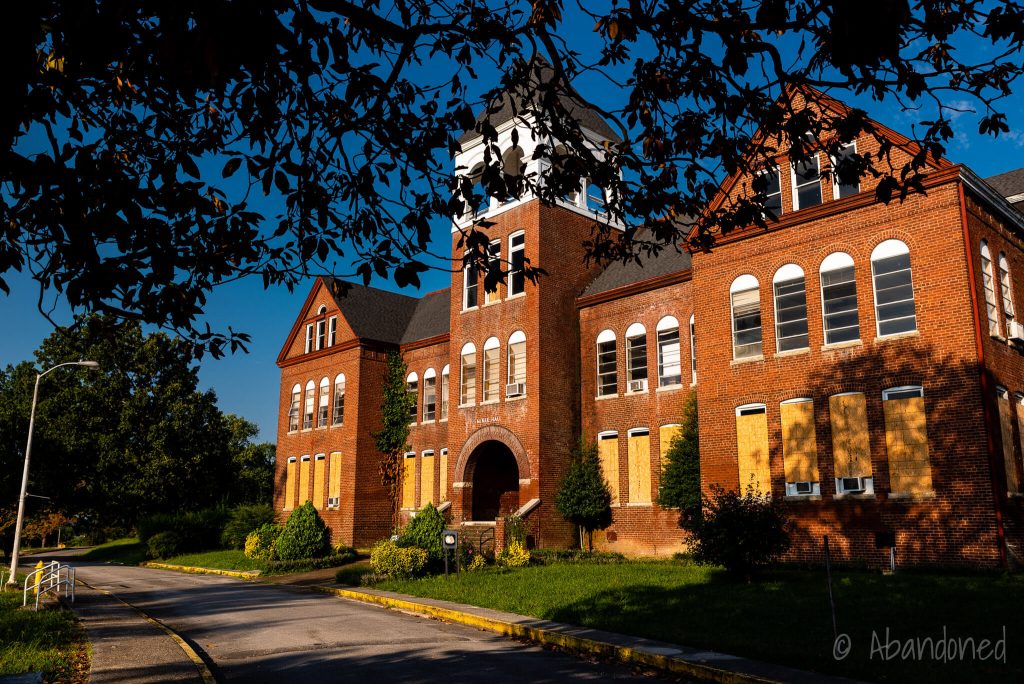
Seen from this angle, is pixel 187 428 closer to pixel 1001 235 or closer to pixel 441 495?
pixel 441 495

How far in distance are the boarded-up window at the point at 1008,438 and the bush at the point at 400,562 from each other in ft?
48.0

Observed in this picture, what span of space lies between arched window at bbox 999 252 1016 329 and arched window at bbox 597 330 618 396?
1178cm

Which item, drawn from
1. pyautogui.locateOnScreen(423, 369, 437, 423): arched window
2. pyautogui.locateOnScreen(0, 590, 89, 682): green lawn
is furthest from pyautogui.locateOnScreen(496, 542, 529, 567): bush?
pyautogui.locateOnScreen(0, 590, 89, 682): green lawn

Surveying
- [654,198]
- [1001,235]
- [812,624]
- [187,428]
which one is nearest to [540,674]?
[812,624]

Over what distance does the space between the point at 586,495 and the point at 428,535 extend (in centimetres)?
569

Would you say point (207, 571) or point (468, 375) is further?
point (207, 571)

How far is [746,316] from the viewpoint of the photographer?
74.3 feet

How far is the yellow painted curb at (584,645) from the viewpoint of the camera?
33.2 feet

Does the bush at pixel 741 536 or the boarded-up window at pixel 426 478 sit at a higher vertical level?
the boarded-up window at pixel 426 478

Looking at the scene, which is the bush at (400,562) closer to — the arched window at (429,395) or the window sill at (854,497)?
the window sill at (854,497)

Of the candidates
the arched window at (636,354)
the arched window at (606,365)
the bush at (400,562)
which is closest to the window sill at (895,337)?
the arched window at (636,354)

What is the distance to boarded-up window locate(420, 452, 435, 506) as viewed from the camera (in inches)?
1332

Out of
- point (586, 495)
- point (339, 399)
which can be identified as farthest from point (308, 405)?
point (586, 495)

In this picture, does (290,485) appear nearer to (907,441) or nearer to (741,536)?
(741,536)
